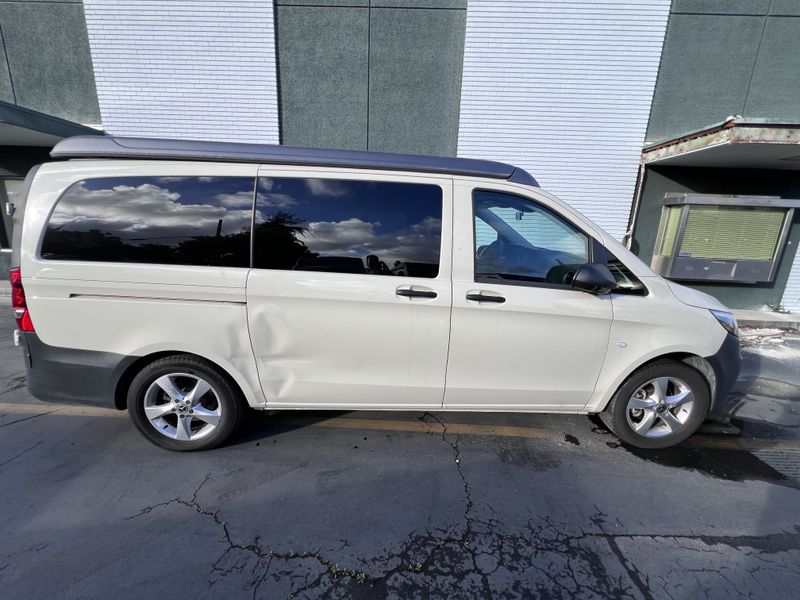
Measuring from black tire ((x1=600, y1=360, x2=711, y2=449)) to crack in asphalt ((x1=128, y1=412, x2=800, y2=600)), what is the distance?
76 centimetres

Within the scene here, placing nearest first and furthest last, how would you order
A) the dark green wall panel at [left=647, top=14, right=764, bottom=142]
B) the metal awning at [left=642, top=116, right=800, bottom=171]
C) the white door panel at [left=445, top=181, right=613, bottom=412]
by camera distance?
the white door panel at [left=445, top=181, right=613, bottom=412] → the metal awning at [left=642, top=116, right=800, bottom=171] → the dark green wall panel at [left=647, top=14, right=764, bottom=142]

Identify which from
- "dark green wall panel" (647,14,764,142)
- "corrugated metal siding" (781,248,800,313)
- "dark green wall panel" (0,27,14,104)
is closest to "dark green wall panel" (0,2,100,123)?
"dark green wall panel" (0,27,14,104)

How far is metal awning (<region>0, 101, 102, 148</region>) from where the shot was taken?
17.3 ft

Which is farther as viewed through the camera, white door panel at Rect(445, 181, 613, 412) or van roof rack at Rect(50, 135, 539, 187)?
white door panel at Rect(445, 181, 613, 412)

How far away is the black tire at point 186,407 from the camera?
2441 millimetres

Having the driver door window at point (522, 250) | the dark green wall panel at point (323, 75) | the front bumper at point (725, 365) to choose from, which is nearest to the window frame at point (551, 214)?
the driver door window at point (522, 250)

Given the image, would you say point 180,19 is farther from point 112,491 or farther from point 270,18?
point 112,491

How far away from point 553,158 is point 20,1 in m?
10.6

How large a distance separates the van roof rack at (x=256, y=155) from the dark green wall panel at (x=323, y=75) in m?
5.01

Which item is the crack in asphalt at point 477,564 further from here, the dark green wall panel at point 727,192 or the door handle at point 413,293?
the dark green wall panel at point 727,192

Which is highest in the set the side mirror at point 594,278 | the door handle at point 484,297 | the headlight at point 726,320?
the side mirror at point 594,278

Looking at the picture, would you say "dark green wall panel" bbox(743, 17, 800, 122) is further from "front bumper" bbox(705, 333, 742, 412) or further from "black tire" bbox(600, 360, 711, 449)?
"black tire" bbox(600, 360, 711, 449)

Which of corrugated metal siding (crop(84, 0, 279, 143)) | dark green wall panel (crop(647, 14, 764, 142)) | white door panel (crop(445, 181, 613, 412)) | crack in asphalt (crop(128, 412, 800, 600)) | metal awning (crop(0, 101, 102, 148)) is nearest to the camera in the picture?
crack in asphalt (crop(128, 412, 800, 600))

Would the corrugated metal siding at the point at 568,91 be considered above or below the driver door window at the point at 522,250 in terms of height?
above
